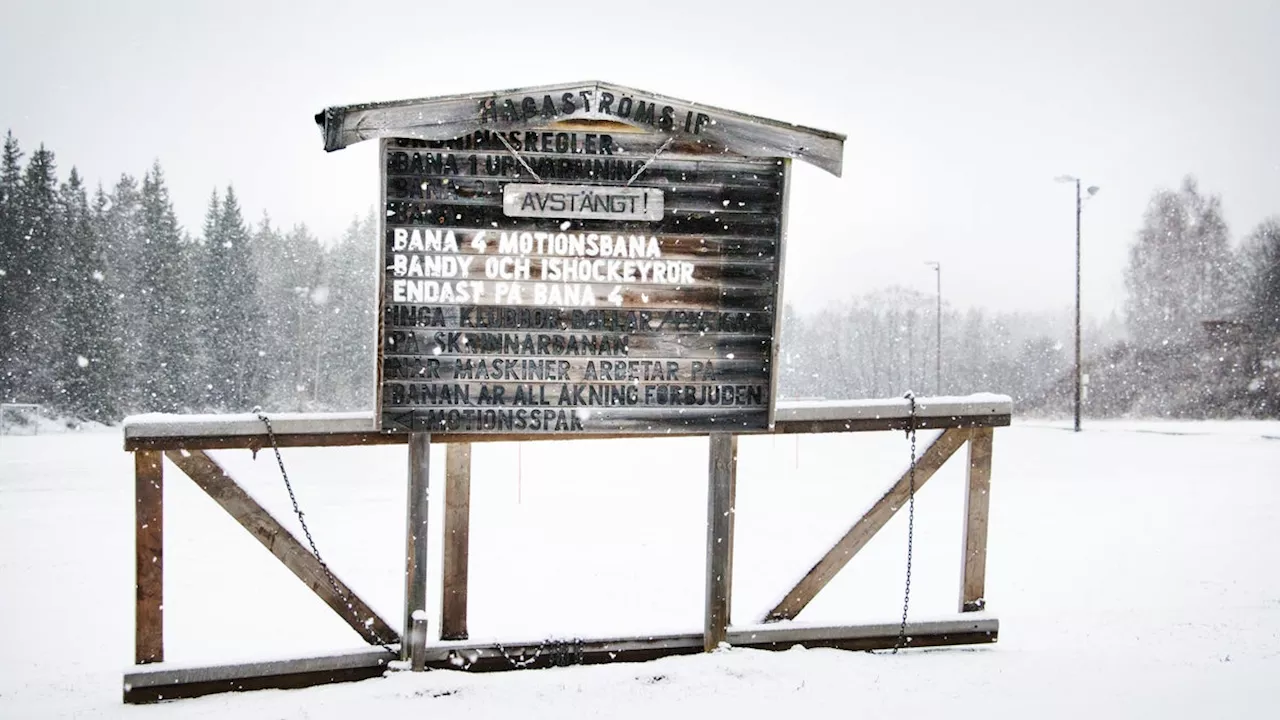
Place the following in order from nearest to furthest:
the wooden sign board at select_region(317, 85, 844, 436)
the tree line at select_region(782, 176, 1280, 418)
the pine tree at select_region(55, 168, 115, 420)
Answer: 1. the wooden sign board at select_region(317, 85, 844, 436)
2. the pine tree at select_region(55, 168, 115, 420)
3. the tree line at select_region(782, 176, 1280, 418)

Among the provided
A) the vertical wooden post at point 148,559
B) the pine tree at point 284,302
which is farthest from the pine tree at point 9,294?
the vertical wooden post at point 148,559

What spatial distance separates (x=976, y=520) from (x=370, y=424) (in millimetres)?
4079

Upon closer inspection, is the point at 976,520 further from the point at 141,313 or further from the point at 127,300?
the point at 127,300

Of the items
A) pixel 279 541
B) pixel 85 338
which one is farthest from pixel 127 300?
pixel 279 541

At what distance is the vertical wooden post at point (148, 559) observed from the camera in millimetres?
4617

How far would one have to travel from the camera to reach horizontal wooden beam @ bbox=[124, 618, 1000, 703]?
4.58 meters

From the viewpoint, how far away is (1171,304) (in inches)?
2217

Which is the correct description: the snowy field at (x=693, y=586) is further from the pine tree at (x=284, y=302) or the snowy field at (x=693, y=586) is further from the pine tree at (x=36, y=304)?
the pine tree at (x=284, y=302)

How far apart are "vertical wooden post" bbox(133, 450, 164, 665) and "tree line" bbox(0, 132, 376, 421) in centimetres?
3453

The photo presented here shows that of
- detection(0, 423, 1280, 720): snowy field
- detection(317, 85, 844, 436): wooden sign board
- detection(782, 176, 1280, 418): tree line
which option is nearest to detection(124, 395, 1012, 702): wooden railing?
detection(0, 423, 1280, 720): snowy field

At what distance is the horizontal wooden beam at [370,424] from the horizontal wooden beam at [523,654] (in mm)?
1247

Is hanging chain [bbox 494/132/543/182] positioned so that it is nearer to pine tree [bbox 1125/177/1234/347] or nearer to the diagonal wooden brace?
the diagonal wooden brace

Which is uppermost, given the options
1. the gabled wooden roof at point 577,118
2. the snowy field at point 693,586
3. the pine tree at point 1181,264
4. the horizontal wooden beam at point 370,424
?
the pine tree at point 1181,264

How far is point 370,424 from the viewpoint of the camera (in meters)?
4.84
